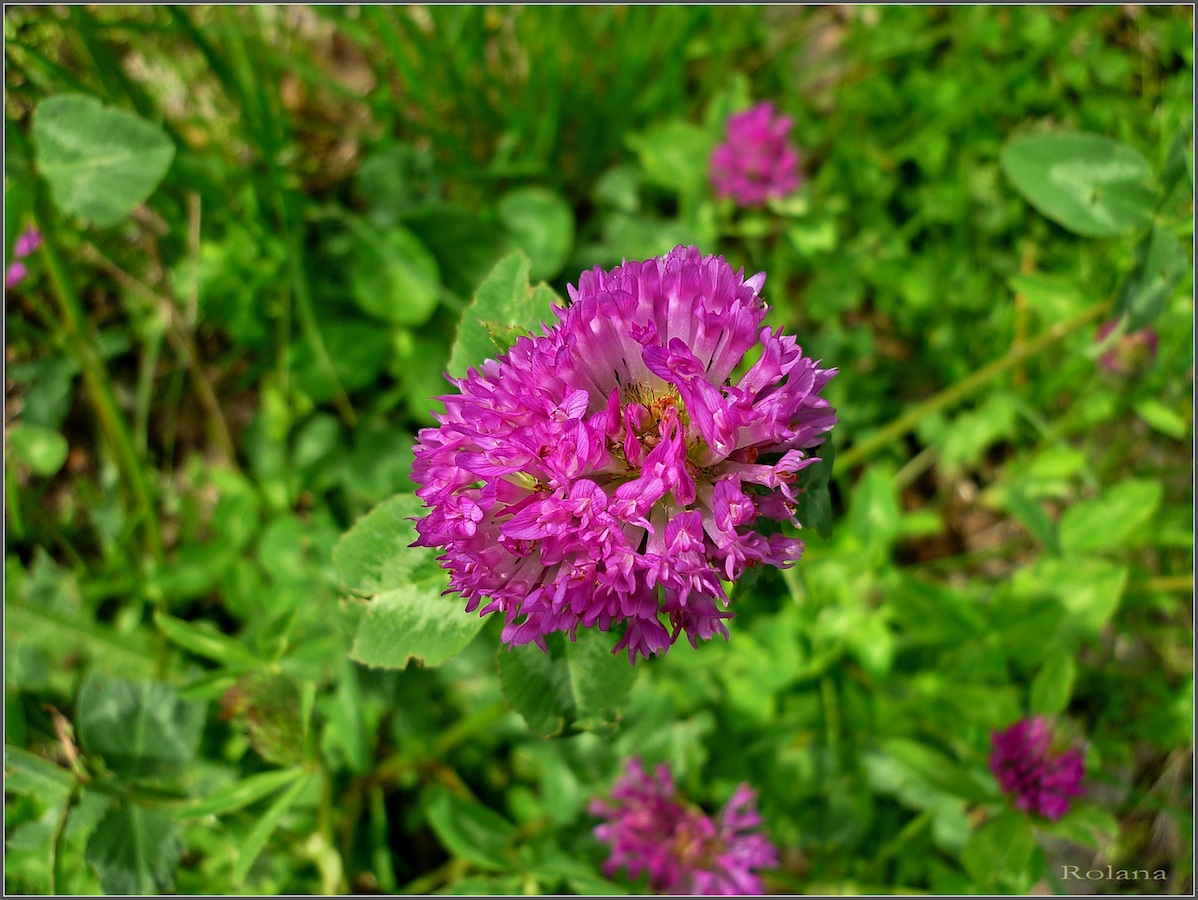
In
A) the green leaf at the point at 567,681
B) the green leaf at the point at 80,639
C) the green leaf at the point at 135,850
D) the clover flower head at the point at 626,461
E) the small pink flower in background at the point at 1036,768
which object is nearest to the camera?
the clover flower head at the point at 626,461

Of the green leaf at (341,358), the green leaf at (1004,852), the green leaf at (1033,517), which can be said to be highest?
the green leaf at (341,358)

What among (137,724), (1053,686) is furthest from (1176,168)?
(137,724)

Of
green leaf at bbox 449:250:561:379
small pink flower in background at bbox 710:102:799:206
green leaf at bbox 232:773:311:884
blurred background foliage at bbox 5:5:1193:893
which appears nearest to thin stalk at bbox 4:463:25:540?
blurred background foliage at bbox 5:5:1193:893

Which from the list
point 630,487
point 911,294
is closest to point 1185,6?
point 911,294

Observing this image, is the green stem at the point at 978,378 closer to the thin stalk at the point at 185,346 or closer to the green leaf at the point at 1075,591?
the green leaf at the point at 1075,591

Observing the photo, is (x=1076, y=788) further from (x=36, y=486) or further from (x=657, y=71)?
(x=36, y=486)

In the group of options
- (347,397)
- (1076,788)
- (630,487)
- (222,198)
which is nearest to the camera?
(630,487)

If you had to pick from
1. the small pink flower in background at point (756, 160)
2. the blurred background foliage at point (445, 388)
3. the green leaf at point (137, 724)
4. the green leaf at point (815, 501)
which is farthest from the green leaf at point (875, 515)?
the green leaf at point (137, 724)

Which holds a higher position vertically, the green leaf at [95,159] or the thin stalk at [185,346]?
the green leaf at [95,159]
